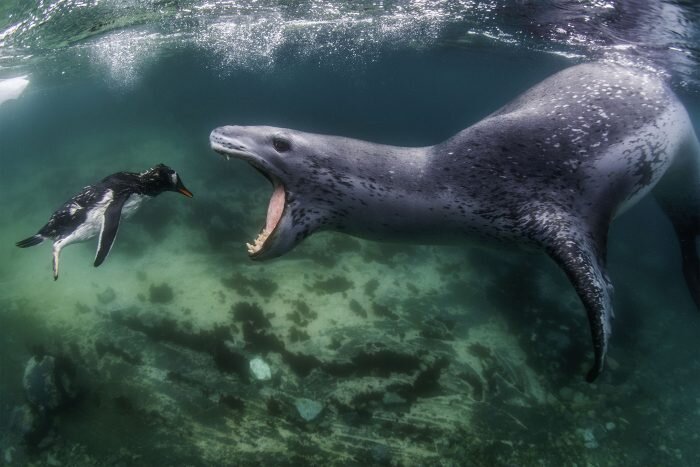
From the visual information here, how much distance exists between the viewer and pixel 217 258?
740 centimetres

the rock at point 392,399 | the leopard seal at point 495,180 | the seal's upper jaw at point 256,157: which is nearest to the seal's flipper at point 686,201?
the leopard seal at point 495,180

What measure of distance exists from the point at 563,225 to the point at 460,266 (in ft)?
13.9

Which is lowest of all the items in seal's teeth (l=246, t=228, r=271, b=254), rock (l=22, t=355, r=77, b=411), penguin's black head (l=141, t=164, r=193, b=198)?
rock (l=22, t=355, r=77, b=411)

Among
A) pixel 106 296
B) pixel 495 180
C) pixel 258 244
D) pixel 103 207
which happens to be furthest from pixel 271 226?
pixel 106 296

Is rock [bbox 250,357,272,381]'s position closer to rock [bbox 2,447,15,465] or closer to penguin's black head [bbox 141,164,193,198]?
penguin's black head [bbox 141,164,193,198]

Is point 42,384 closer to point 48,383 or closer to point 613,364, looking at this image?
point 48,383

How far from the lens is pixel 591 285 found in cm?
281

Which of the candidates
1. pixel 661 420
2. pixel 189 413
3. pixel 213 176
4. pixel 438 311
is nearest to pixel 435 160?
pixel 438 311

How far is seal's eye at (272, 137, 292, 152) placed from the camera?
3027 millimetres

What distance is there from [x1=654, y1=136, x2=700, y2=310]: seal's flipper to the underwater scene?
54 mm

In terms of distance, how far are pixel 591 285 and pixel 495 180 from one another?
1.00 meters

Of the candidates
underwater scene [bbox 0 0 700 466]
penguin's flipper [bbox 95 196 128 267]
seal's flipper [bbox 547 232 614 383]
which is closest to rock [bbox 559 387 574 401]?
underwater scene [bbox 0 0 700 466]

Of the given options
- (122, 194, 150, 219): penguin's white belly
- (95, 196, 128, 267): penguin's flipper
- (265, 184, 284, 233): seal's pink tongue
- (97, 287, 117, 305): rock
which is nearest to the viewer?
(265, 184, 284, 233): seal's pink tongue

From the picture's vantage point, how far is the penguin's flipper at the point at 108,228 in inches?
166
